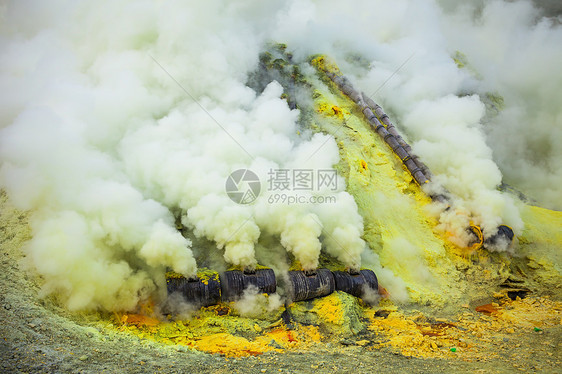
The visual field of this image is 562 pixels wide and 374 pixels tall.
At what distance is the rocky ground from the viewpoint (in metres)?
6.63

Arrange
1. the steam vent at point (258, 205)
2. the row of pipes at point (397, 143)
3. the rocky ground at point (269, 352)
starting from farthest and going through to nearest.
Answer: the row of pipes at point (397, 143) → the steam vent at point (258, 205) → the rocky ground at point (269, 352)

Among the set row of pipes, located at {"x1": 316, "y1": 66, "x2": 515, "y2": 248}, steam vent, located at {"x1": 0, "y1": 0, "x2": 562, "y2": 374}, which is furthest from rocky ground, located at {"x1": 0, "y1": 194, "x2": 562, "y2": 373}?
row of pipes, located at {"x1": 316, "y1": 66, "x2": 515, "y2": 248}

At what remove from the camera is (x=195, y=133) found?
13.5 meters

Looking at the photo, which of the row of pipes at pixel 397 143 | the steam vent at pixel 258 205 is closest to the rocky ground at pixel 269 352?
the steam vent at pixel 258 205

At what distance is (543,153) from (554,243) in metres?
9.23

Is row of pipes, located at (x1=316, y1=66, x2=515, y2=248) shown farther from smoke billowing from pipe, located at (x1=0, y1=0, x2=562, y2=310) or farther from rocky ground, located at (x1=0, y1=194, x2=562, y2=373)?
rocky ground, located at (x1=0, y1=194, x2=562, y2=373)

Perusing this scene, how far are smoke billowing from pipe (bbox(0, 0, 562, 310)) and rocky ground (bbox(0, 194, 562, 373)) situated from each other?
647mm

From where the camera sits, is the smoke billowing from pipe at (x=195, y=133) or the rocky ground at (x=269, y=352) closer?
the rocky ground at (x=269, y=352)

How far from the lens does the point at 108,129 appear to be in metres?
12.7

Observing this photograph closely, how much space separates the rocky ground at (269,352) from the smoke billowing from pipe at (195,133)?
65 centimetres

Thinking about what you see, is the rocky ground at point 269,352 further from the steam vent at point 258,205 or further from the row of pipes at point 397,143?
the row of pipes at point 397,143

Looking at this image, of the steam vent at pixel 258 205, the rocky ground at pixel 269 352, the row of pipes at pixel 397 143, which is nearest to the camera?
the rocky ground at pixel 269 352

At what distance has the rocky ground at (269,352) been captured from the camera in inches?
261

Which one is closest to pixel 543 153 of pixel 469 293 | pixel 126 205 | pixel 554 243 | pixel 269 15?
pixel 554 243
